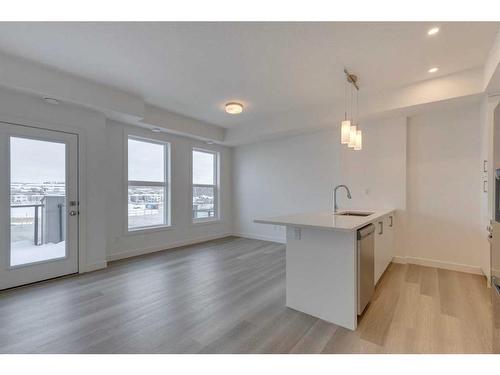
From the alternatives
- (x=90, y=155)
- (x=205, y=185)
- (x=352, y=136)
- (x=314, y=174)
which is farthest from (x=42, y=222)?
(x=314, y=174)

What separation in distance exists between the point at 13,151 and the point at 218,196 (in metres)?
3.86

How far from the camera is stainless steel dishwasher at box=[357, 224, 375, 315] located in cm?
211

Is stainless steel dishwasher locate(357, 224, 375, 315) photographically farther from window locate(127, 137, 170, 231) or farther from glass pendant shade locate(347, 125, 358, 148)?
window locate(127, 137, 170, 231)

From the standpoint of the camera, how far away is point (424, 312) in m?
2.31

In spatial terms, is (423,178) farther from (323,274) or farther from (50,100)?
(50,100)

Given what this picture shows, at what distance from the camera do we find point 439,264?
360 centimetres

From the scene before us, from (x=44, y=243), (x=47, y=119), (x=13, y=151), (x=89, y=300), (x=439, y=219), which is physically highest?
(x=47, y=119)

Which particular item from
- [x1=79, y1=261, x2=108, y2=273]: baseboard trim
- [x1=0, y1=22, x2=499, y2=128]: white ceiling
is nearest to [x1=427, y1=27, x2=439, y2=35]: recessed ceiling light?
[x1=0, y1=22, x2=499, y2=128]: white ceiling

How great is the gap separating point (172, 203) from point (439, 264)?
4758 mm

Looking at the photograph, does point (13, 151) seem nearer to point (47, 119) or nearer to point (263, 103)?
point (47, 119)

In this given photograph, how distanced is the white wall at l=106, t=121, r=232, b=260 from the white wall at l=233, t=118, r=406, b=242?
0.34 metres

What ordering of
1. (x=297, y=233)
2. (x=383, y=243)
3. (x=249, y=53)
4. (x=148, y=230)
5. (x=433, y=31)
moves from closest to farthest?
(x=433, y=31) → (x=297, y=233) → (x=249, y=53) → (x=383, y=243) → (x=148, y=230)
